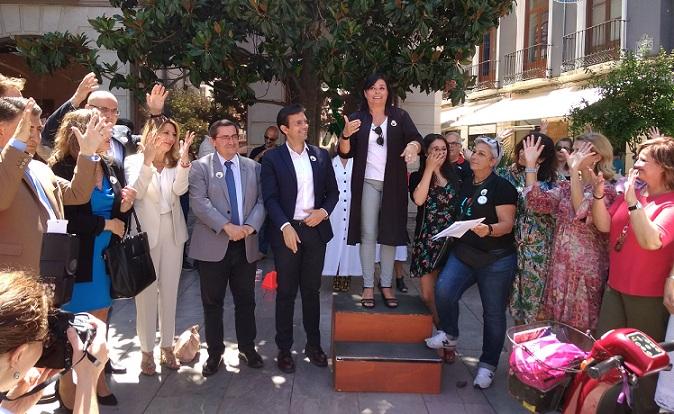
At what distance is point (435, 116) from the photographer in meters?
12.2

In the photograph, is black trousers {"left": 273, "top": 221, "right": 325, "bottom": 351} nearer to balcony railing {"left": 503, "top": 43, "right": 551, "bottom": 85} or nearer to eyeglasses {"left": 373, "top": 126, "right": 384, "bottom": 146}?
eyeglasses {"left": 373, "top": 126, "right": 384, "bottom": 146}

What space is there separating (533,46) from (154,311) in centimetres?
2034

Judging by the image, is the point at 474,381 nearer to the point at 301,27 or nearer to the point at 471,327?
the point at 471,327

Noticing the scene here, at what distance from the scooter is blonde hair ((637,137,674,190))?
131cm

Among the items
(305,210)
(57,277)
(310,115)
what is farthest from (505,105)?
(57,277)

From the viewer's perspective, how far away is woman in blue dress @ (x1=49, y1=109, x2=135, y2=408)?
363 cm

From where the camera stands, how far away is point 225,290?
4512 mm

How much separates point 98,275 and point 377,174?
2.21 metres

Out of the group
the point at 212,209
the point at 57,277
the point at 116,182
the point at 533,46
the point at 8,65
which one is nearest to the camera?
the point at 57,277

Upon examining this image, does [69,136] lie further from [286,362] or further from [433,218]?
[433,218]

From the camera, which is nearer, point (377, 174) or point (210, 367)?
point (210, 367)

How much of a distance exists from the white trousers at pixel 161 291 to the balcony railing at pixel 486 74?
70.2 feet

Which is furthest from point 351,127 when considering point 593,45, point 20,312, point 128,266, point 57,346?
point 593,45

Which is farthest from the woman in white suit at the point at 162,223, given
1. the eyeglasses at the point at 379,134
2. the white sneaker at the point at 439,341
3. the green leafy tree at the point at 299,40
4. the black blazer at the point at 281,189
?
the white sneaker at the point at 439,341
